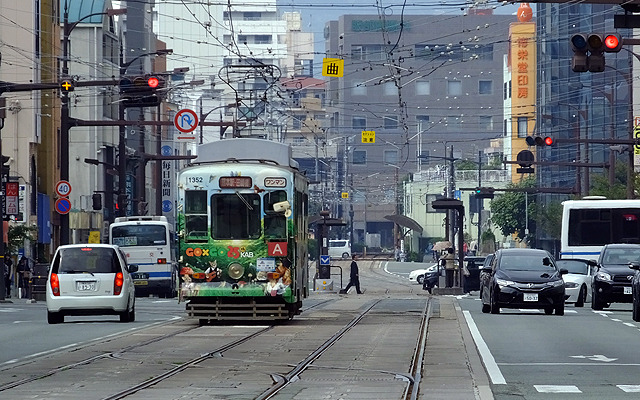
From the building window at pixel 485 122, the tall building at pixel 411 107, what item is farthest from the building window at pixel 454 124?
the building window at pixel 485 122

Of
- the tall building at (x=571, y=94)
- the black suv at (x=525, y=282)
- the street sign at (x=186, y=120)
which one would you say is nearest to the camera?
the black suv at (x=525, y=282)

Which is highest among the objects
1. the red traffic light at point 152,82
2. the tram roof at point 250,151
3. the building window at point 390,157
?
the building window at point 390,157

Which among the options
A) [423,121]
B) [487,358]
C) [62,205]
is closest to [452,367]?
[487,358]

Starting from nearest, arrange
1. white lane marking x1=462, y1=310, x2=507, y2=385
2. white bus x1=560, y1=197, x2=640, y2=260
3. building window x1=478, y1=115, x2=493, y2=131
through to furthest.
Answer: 1. white lane marking x1=462, y1=310, x2=507, y2=385
2. white bus x1=560, y1=197, x2=640, y2=260
3. building window x1=478, y1=115, x2=493, y2=131

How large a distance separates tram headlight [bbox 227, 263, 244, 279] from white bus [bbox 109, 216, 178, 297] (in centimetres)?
2613

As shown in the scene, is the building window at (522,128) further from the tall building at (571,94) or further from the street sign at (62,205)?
the street sign at (62,205)

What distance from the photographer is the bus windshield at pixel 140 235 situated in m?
53.9

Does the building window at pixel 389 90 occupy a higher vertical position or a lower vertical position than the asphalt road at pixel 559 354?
higher

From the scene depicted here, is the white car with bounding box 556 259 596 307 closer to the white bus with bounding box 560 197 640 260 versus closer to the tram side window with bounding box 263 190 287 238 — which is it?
the white bus with bounding box 560 197 640 260

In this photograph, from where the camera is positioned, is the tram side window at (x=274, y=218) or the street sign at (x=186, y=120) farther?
the street sign at (x=186, y=120)

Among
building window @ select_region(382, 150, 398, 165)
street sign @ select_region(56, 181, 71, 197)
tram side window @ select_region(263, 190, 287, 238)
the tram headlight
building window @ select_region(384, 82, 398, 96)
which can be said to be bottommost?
the tram headlight

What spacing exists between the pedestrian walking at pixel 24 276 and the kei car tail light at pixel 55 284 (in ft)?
75.5

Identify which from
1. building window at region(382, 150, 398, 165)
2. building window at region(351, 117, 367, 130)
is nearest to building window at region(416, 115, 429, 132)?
building window at region(382, 150, 398, 165)

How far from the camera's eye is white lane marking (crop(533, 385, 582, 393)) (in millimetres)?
15047
